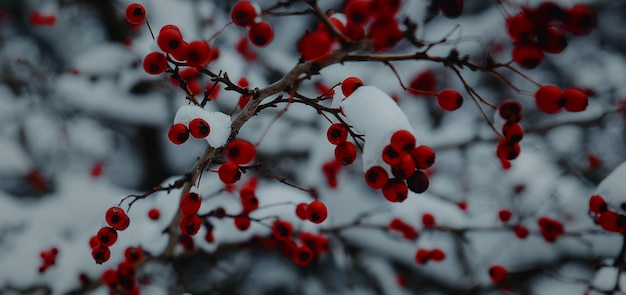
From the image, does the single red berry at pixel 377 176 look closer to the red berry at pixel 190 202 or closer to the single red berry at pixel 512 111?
the single red berry at pixel 512 111

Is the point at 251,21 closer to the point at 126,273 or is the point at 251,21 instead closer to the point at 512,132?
the point at 512,132

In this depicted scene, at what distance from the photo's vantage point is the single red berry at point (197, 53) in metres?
1.25

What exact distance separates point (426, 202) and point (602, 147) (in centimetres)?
406

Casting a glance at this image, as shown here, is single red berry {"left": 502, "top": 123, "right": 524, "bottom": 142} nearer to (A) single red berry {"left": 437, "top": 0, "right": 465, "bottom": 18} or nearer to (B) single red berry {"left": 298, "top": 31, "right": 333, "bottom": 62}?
(A) single red berry {"left": 437, "top": 0, "right": 465, "bottom": 18}

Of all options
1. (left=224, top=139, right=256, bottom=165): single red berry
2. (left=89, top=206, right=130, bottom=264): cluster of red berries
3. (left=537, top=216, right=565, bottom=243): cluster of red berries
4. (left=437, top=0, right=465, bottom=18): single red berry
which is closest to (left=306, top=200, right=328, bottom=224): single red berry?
(left=224, top=139, right=256, bottom=165): single red berry

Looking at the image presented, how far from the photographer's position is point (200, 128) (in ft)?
4.15

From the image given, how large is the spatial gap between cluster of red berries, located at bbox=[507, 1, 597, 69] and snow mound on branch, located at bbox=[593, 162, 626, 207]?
88 cm

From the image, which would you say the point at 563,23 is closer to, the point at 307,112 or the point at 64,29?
the point at 307,112

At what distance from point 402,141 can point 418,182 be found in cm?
14

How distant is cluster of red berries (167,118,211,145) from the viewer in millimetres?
1265

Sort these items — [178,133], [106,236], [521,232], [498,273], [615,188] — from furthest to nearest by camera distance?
[521,232]
[498,273]
[615,188]
[106,236]
[178,133]

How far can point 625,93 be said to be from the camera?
4516 millimetres

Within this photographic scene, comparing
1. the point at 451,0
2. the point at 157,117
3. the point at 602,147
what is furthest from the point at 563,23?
the point at 602,147

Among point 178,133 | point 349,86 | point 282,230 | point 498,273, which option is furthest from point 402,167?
point 498,273
